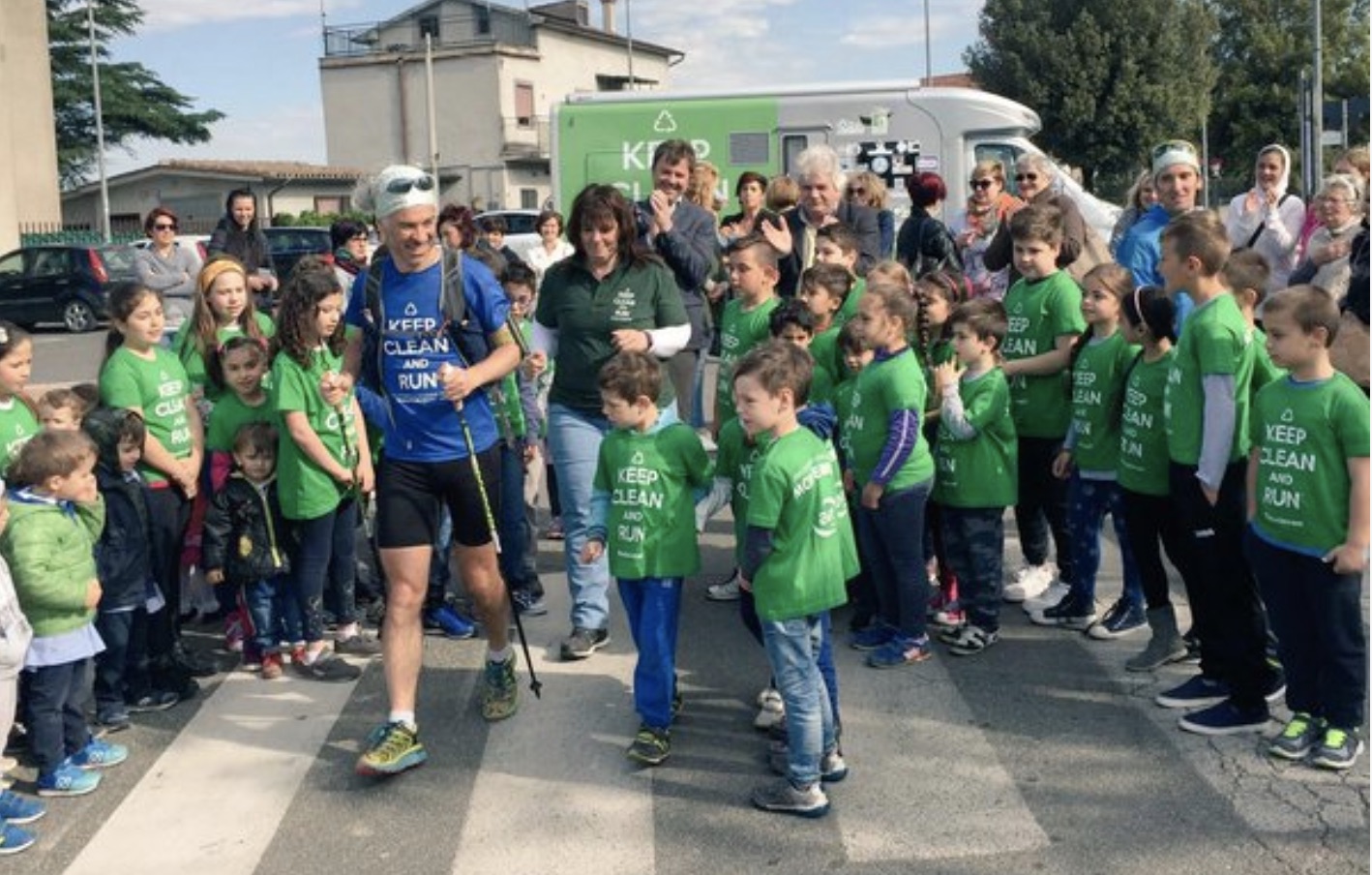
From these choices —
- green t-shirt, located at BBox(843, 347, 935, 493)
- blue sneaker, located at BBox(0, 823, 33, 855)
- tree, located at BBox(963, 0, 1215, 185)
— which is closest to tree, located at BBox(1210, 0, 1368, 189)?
tree, located at BBox(963, 0, 1215, 185)

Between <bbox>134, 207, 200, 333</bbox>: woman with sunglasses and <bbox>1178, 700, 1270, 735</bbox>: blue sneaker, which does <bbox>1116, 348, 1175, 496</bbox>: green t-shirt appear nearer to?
<bbox>1178, 700, 1270, 735</bbox>: blue sneaker

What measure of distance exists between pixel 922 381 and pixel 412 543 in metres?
2.07

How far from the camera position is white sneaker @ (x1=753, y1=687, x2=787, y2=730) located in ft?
15.7

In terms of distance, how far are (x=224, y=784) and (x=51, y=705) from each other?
628mm

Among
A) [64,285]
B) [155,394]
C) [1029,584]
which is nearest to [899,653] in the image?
[1029,584]

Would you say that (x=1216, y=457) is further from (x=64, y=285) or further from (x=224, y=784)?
(x=64, y=285)

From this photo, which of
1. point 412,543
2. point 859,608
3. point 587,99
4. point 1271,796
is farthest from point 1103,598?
point 587,99

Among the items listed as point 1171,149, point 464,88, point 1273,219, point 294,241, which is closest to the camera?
point 1171,149

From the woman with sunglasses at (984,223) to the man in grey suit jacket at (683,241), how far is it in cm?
197

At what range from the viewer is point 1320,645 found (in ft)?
14.0

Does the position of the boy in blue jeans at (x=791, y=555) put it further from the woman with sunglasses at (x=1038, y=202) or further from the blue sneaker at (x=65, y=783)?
the woman with sunglasses at (x=1038, y=202)

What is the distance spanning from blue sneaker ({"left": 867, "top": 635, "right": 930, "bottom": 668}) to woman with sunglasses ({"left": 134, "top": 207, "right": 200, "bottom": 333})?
20.4 ft

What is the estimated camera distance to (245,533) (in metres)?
5.53

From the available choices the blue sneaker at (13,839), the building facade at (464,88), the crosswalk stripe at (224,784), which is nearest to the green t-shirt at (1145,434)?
the crosswalk stripe at (224,784)
